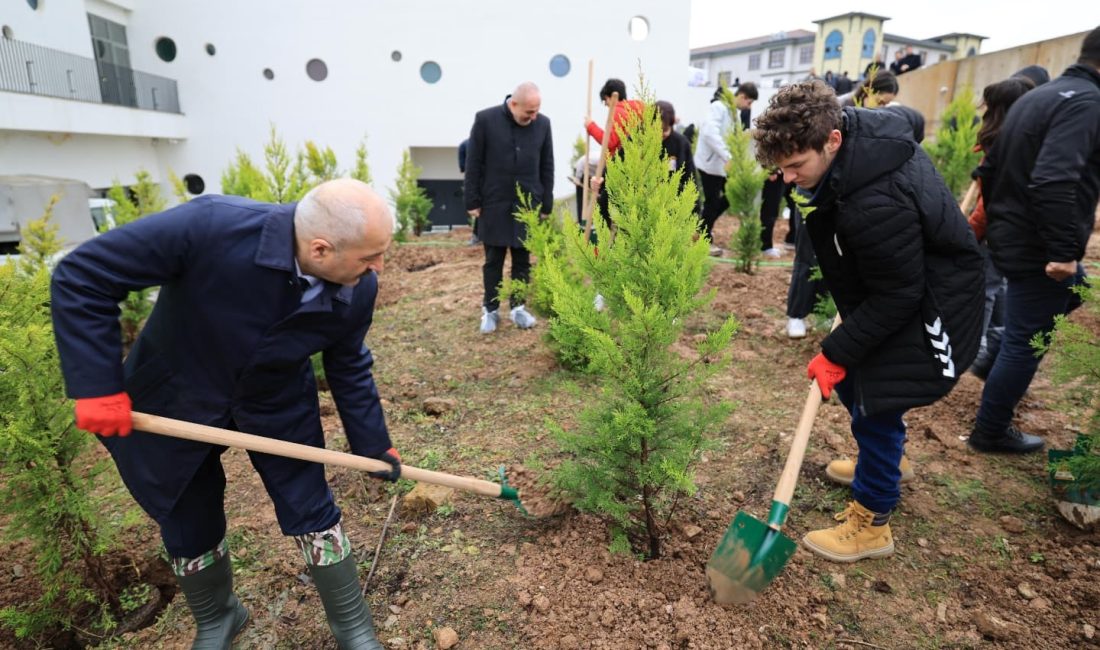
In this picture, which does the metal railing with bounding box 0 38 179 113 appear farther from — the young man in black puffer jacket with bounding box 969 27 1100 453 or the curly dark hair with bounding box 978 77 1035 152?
the young man in black puffer jacket with bounding box 969 27 1100 453

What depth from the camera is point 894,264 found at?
2.20 meters

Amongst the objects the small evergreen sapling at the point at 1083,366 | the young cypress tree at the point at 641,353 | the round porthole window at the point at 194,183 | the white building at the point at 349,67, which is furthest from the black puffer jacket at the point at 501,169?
the round porthole window at the point at 194,183

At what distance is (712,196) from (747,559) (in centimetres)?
629

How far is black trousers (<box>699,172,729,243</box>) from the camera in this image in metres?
7.71

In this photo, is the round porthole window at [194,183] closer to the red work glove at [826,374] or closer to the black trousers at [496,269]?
the black trousers at [496,269]

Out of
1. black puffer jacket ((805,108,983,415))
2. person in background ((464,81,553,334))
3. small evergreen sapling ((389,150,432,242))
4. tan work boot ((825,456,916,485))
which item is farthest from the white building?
black puffer jacket ((805,108,983,415))

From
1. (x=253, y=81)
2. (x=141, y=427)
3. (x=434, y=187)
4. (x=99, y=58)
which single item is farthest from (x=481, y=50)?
(x=141, y=427)

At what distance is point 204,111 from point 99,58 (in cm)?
252

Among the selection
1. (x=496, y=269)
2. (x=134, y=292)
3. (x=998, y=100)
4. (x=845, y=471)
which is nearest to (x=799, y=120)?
(x=845, y=471)

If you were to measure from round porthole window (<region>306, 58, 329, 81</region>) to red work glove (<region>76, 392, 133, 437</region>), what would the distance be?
634 inches

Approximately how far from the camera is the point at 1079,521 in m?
2.77

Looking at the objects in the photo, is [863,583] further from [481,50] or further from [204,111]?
[204,111]

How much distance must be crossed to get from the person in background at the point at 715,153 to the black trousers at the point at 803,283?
2.09m

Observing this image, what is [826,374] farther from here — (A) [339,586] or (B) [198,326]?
(B) [198,326]
